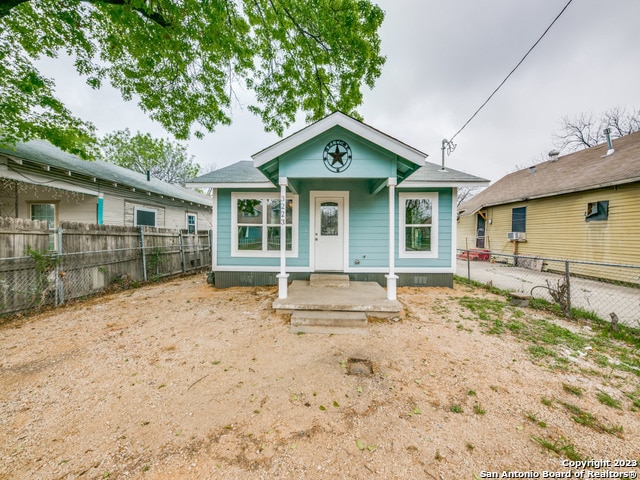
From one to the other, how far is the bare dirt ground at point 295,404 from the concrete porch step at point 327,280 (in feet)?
6.51

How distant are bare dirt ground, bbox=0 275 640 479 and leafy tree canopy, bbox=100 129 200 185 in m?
24.8

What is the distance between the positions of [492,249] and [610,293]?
292 inches

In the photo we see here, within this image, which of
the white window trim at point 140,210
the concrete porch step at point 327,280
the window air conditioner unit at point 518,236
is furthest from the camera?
the window air conditioner unit at point 518,236

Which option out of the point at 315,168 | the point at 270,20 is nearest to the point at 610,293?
the point at 315,168

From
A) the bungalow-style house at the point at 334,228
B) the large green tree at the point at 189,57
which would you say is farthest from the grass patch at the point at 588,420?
the large green tree at the point at 189,57

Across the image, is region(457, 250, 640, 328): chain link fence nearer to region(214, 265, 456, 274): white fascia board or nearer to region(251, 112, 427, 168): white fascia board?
region(214, 265, 456, 274): white fascia board

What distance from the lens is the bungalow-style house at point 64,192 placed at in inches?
249

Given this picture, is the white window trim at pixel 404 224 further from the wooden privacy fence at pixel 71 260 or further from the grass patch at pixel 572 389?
the wooden privacy fence at pixel 71 260

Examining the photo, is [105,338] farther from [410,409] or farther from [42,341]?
[410,409]

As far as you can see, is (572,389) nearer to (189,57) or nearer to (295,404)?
(295,404)

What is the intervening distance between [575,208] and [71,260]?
1533 centimetres

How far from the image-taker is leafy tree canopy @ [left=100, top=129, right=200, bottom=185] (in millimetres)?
23328

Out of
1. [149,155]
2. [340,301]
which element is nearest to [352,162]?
[340,301]

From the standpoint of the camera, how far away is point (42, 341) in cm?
330
